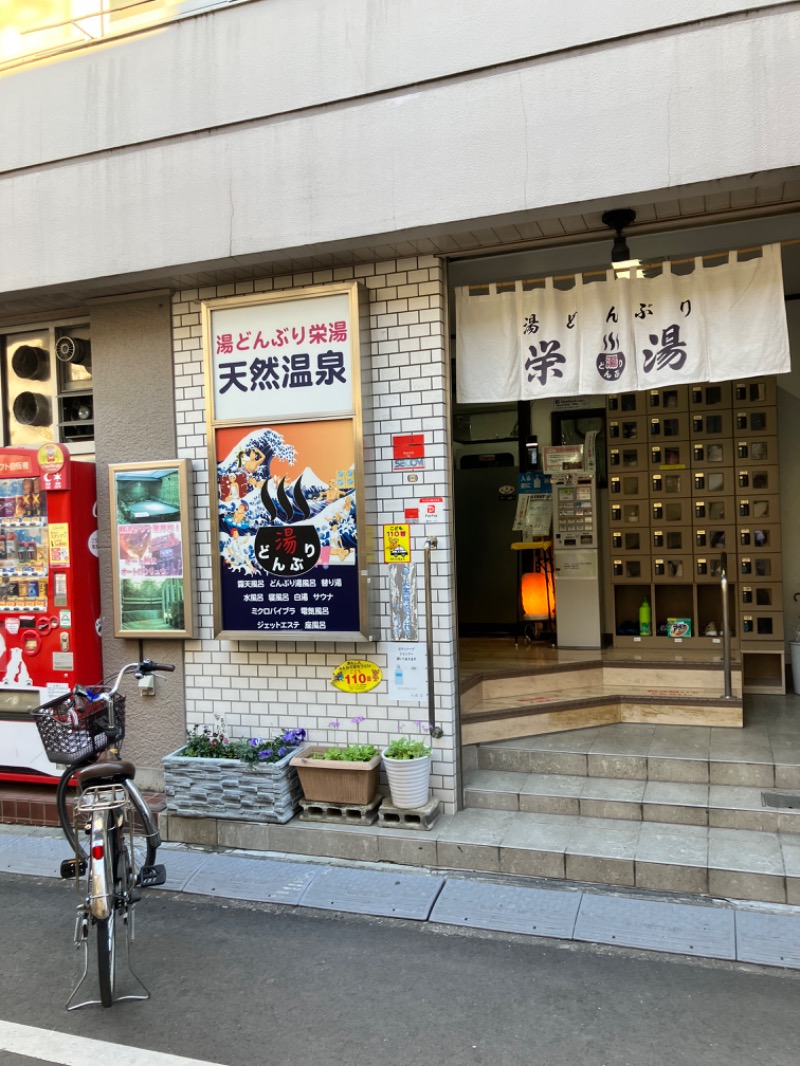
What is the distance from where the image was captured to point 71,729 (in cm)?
475

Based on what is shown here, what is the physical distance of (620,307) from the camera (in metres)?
6.06

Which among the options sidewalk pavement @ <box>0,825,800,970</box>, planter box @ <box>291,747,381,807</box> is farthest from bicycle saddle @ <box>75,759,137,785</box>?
planter box @ <box>291,747,381,807</box>

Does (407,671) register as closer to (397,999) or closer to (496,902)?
(496,902)

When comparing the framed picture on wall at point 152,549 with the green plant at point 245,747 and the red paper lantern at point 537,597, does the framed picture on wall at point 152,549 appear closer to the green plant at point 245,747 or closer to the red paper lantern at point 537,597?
the green plant at point 245,747

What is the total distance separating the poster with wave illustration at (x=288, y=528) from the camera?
6.21m

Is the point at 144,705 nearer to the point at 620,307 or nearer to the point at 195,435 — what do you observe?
the point at 195,435

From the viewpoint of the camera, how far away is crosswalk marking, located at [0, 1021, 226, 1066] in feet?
12.0

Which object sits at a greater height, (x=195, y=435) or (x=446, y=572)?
(x=195, y=435)

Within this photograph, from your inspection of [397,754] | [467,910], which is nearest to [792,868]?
[467,910]

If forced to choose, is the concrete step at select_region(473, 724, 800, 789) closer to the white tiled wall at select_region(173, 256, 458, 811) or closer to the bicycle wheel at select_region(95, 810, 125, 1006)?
the white tiled wall at select_region(173, 256, 458, 811)

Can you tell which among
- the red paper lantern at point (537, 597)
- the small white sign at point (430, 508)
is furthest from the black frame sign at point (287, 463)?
the red paper lantern at point (537, 597)

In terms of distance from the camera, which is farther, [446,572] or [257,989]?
[446,572]

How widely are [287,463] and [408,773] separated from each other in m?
2.57

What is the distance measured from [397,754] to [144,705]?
2.54 metres
